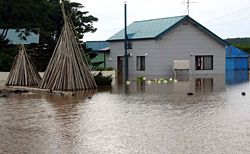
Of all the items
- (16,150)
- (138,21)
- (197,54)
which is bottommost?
(16,150)

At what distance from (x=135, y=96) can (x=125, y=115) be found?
592 cm

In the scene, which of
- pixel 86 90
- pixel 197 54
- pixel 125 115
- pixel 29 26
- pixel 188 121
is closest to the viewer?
pixel 188 121

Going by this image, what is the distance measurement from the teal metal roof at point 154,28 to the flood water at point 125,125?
2131 cm

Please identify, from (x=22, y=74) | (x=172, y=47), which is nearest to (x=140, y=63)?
(x=172, y=47)

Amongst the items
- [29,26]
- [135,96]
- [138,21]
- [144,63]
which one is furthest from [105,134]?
[138,21]

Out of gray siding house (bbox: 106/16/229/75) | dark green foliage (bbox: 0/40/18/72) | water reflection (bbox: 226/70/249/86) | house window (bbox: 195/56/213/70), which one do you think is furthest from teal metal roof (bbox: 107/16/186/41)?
dark green foliage (bbox: 0/40/18/72)

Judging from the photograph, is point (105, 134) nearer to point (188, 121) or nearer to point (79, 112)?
point (188, 121)

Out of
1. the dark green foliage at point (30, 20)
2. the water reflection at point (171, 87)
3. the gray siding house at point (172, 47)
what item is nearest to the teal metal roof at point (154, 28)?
the gray siding house at point (172, 47)

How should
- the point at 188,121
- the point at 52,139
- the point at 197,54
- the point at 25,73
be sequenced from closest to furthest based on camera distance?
the point at 52,139 → the point at 188,121 → the point at 25,73 → the point at 197,54

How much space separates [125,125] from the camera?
444 inches

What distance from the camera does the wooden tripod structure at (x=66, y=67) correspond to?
21.1 metres

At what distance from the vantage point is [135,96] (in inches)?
745

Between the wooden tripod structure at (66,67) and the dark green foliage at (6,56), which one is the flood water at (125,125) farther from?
the dark green foliage at (6,56)

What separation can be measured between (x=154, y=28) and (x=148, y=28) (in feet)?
2.99
